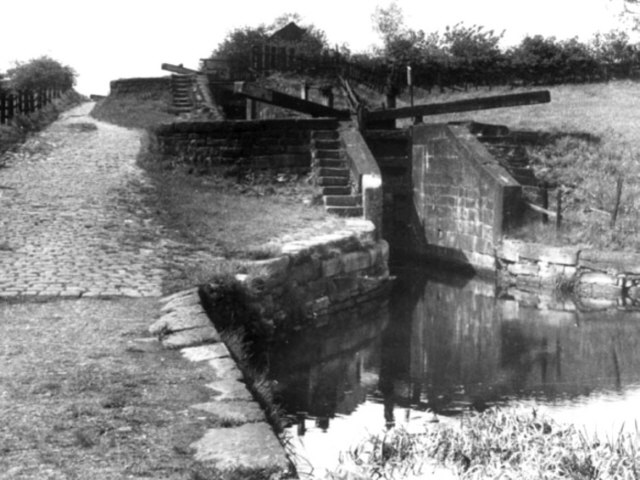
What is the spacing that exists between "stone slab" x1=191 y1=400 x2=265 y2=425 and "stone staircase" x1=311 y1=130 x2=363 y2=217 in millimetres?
9803

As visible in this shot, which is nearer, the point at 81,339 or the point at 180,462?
the point at 180,462

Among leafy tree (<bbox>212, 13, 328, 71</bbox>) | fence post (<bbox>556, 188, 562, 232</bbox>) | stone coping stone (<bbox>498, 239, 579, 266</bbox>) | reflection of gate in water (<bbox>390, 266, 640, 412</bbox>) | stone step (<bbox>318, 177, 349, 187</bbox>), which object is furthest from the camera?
leafy tree (<bbox>212, 13, 328, 71</bbox>)

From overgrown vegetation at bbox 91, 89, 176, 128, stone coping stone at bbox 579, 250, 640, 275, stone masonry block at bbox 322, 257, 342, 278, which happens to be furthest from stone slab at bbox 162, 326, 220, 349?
overgrown vegetation at bbox 91, 89, 176, 128

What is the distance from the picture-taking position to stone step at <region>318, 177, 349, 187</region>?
1575 cm

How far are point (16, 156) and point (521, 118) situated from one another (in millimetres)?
11833

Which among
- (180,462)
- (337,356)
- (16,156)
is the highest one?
(16,156)

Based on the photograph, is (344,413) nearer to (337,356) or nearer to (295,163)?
(337,356)

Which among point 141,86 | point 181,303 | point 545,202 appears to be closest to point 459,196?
point 545,202

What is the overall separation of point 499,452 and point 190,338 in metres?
2.22

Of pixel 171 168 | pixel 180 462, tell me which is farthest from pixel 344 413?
pixel 171 168

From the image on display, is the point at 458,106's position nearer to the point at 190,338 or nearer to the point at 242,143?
the point at 242,143

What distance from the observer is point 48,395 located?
199 inches

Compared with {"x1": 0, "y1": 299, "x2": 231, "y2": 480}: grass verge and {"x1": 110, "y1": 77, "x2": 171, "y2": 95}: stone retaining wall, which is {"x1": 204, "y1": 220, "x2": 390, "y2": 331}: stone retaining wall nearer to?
{"x1": 0, "y1": 299, "x2": 231, "y2": 480}: grass verge

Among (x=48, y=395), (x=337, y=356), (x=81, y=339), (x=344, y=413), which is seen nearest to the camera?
(x=48, y=395)
